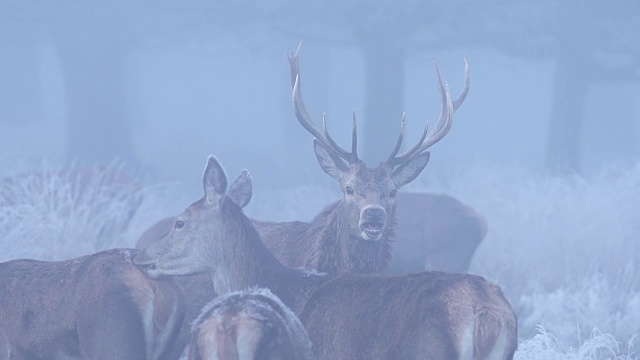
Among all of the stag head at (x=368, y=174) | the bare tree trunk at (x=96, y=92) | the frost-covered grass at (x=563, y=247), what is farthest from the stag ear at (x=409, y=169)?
the bare tree trunk at (x=96, y=92)

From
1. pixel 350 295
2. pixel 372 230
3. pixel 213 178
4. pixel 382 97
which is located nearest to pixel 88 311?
pixel 213 178

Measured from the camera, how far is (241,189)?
6.27 metres

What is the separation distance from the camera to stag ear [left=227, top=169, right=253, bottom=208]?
6.24 metres

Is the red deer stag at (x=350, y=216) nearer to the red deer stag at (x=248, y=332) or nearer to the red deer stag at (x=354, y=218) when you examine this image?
the red deer stag at (x=354, y=218)

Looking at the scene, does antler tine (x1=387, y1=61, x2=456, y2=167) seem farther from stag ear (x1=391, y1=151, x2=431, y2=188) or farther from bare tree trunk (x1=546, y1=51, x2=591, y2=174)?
bare tree trunk (x1=546, y1=51, x2=591, y2=174)

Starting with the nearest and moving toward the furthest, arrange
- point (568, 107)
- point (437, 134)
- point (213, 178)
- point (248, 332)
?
point (248, 332)
point (213, 178)
point (437, 134)
point (568, 107)

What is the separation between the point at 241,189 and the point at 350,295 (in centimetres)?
169

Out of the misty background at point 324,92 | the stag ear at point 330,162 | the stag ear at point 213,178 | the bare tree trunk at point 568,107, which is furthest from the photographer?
the bare tree trunk at point 568,107

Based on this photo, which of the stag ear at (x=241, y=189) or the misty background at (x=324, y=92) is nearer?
the stag ear at (x=241, y=189)

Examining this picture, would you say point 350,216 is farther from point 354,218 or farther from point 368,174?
point 368,174

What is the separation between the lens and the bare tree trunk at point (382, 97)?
42.3 ft

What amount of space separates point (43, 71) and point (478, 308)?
11.2 meters

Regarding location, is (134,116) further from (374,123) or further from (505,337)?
(505,337)

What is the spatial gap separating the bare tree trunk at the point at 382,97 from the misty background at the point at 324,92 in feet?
0.09
